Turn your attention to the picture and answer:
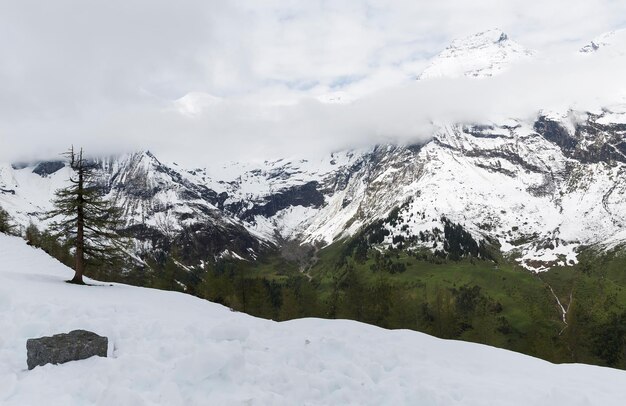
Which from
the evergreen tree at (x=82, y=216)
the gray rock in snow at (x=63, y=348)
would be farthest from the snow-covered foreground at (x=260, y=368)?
the evergreen tree at (x=82, y=216)

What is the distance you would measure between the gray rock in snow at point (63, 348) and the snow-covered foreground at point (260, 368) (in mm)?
379

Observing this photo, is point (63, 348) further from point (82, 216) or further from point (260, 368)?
point (82, 216)

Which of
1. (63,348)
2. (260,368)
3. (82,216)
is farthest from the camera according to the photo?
(82,216)

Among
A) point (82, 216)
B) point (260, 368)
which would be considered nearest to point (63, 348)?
point (260, 368)

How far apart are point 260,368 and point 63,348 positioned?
5984 millimetres

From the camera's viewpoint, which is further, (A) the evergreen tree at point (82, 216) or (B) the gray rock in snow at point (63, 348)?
(A) the evergreen tree at point (82, 216)

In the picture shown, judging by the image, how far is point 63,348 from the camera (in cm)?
1265

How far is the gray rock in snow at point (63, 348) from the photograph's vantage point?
12391 mm

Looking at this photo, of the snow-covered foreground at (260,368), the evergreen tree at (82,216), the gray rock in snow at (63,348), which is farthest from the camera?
the evergreen tree at (82,216)

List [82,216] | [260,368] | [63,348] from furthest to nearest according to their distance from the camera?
[82,216] → [260,368] → [63,348]

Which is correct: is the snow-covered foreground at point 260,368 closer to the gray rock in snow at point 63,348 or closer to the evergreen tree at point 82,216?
the gray rock in snow at point 63,348

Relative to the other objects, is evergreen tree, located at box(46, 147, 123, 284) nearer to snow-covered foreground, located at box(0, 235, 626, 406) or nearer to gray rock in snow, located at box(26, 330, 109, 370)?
snow-covered foreground, located at box(0, 235, 626, 406)

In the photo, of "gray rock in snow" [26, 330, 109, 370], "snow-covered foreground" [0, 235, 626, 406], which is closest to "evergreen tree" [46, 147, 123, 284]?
"snow-covered foreground" [0, 235, 626, 406]

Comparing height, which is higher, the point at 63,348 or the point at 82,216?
the point at 82,216
